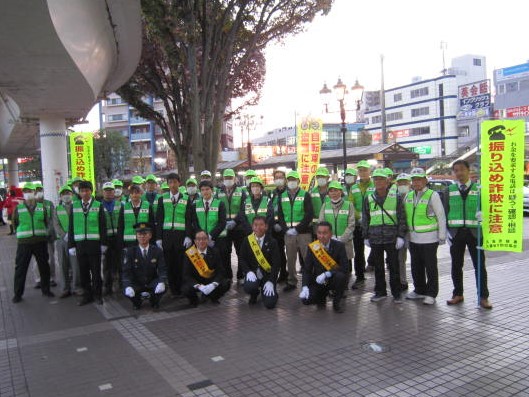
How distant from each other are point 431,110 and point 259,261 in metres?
61.4

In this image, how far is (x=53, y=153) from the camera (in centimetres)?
1443

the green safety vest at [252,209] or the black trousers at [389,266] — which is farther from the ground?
the green safety vest at [252,209]

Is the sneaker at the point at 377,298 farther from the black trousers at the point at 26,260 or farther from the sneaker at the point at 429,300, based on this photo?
the black trousers at the point at 26,260

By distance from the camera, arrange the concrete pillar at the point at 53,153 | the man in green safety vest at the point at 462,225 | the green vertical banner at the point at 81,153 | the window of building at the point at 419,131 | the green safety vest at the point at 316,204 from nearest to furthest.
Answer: the man in green safety vest at the point at 462,225 → the green safety vest at the point at 316,204 → the green vertical banner at the point at 81,153 → the concrete pillar at the point at 53,153 → the window of building at the point at 419,131

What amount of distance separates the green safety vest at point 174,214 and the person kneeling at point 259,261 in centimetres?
124

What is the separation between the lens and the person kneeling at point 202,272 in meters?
6.93

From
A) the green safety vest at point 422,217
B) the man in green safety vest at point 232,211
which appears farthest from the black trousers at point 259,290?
the green safety vest at point 422,217

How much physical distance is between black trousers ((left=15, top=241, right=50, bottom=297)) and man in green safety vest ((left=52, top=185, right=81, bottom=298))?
26cm

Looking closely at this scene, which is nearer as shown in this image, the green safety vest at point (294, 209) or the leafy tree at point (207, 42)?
the green safety vest at point (294, 209)

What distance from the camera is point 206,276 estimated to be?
704 centimetres

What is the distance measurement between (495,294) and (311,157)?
6240 mm

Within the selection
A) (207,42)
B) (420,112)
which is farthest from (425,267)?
(420,112)

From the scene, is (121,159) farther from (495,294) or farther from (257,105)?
(495,294)

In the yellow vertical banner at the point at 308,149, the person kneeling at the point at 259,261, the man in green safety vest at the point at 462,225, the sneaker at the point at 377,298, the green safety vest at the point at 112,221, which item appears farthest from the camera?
the yellow vertical banner at the point at 308,149
